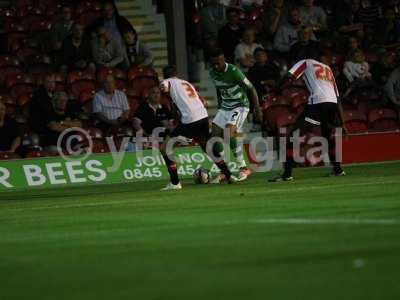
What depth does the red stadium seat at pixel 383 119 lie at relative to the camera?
78.2 ft

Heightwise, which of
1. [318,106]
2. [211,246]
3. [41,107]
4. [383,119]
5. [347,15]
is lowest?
[383,119]

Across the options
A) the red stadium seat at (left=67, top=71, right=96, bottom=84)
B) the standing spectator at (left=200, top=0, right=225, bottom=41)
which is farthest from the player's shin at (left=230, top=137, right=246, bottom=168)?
the standing spectator at (left=200, top=0, right=225, bottom=41)

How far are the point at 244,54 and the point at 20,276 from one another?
16.8 metres

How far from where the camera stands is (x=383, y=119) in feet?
78.5

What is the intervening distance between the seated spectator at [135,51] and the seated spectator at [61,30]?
1364 millimetres

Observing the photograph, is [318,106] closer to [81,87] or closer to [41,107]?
[41,107]

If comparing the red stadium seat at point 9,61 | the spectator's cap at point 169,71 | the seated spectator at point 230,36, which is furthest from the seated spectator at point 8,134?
the seated spectator at point 230,36

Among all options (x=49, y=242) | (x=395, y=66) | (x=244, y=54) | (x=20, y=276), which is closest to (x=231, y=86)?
(x=244, y=54)

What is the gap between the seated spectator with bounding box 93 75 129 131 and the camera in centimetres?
2132

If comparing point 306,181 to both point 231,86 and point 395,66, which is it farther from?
point 395,66

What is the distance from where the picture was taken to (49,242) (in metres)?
9.42

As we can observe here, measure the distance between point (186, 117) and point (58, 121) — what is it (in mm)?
3669

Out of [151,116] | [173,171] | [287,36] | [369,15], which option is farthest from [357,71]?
[173,171]

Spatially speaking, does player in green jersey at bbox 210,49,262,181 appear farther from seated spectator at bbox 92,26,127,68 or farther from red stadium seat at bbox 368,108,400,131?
red stadium seat at bbox 368,108,400,131
